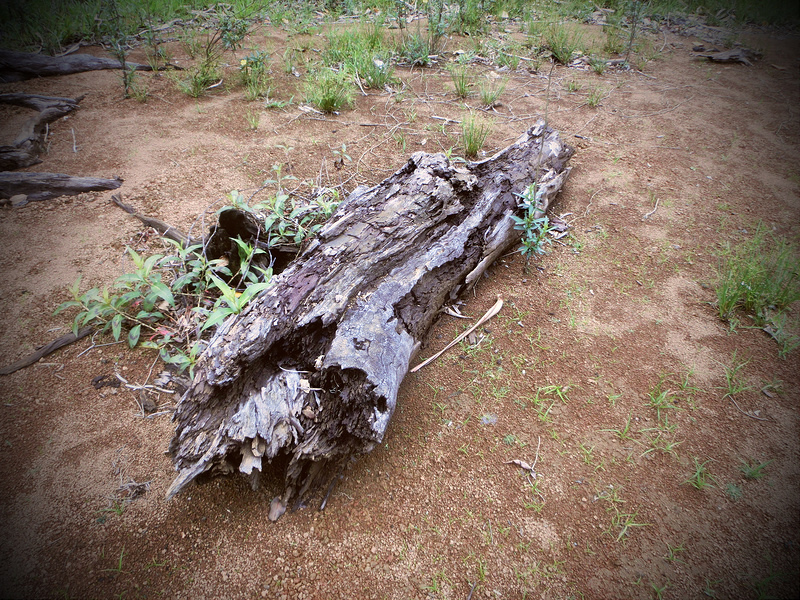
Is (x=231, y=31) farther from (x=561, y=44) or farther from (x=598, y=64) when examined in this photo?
(x=598, y=64)

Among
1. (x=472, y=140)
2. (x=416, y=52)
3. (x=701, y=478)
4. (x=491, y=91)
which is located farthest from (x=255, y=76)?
(x=701, y=478)

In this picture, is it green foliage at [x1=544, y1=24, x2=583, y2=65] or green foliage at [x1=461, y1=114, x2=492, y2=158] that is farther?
green foliage at [x1=544, y1=24, x2=583, y2=65]

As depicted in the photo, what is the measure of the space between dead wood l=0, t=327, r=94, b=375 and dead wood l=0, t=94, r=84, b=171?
2070 millimetres

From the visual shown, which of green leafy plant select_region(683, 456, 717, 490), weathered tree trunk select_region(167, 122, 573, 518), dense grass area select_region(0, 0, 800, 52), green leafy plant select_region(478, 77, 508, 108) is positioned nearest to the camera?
weathered tree trunk select_region(167, 122, 573, 518)

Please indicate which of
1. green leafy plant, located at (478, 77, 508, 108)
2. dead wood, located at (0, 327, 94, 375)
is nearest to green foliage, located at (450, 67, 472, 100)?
green leafy plant, located at (478, 77, 508, 108)

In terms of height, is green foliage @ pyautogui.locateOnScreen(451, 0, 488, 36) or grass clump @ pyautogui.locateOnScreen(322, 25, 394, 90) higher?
green foliage @ pyautogui.locateOnScreen(451, 0, 488, 36)

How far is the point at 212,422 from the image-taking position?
59.1 inches

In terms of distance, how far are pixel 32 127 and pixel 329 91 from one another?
254cm

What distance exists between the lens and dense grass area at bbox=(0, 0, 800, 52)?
4.92 metres

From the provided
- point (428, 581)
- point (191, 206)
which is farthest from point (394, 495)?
point (191, 206)

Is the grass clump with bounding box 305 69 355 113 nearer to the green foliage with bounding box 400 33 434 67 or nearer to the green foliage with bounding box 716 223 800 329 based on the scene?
the green foliage with bounding box 400 33 434 67

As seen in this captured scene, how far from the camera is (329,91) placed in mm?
4062

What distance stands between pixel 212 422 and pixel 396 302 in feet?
2.90

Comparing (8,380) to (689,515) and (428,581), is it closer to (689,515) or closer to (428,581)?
(428,581)
